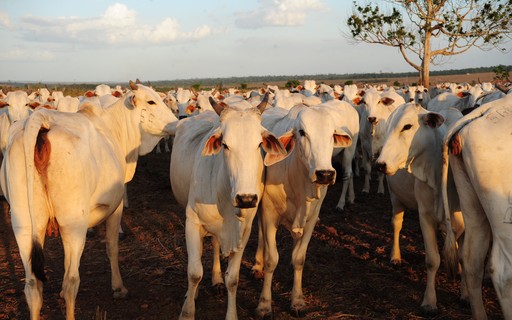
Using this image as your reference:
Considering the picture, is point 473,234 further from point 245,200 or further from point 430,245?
point 245,200

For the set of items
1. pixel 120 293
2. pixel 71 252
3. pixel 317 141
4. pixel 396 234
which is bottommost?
pixel 120 293

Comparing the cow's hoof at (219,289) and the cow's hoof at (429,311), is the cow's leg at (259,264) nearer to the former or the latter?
the cow's hoof at (219,289)

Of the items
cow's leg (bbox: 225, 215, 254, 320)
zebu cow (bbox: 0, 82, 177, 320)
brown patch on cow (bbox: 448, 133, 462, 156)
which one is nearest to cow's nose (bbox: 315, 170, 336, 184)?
cow's leg (bbox: 225, 215, 254, 320)

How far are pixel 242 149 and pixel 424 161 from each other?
7.18 feet

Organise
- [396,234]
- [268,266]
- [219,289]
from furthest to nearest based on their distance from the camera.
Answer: [396,234]
[219,289]
[268,266]

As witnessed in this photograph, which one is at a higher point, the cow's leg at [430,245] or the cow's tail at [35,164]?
the cow's tail at [35,164]

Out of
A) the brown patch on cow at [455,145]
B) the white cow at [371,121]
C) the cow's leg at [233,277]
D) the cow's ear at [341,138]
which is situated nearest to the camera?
the brown patch on cow at [455,145]

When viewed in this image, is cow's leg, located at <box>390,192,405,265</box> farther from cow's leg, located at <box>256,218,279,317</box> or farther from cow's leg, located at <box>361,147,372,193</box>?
cow's leg, located at <box>361,147,372,193</box>

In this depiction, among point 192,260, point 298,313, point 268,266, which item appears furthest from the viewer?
point 268,266

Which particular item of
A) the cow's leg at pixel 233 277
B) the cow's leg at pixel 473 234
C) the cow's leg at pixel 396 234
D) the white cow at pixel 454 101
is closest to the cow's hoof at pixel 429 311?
the cow's leg at pixel 473 234

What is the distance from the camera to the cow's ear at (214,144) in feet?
14.6

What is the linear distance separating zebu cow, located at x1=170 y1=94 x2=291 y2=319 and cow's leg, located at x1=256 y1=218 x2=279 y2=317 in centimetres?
48

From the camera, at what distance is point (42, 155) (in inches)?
164

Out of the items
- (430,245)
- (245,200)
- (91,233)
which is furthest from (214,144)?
(91,233)
